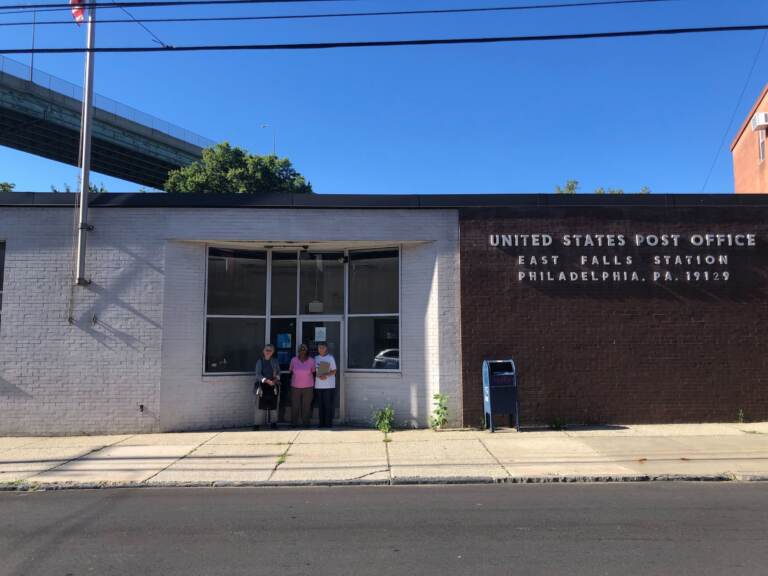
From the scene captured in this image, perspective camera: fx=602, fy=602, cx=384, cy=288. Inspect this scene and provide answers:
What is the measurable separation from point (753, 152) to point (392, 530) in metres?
20.2

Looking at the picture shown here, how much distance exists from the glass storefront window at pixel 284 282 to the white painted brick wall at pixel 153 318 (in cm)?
87

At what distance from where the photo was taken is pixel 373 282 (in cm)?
1177

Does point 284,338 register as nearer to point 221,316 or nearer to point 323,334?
point 323,334

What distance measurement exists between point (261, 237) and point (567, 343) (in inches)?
234

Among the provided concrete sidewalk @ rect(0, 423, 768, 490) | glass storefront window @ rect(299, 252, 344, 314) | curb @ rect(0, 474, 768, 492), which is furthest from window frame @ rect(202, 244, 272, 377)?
curb @ rect(0, 474, 768, 492)

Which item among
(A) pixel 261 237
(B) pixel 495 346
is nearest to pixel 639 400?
(B) pixel 495 346

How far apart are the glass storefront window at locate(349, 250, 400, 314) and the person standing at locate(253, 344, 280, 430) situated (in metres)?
1.83

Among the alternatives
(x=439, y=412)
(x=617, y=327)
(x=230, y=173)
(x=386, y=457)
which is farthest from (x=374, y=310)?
(x=230, y=173)

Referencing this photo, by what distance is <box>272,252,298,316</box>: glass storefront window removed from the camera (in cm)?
1187

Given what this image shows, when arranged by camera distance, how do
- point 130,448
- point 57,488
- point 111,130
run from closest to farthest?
1. point 57,488
2. point 130,448
3. point 111,130

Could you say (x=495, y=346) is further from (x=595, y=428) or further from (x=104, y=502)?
(x=104, y=502)

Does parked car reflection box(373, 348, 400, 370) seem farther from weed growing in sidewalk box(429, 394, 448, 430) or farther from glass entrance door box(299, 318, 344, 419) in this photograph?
weed growing in sidewalk box(429, 394, 448, 430)

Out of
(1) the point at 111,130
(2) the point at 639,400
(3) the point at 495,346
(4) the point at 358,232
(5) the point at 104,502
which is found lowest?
(5) the point at 104,502

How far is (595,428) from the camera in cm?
1052
